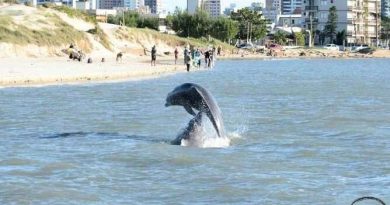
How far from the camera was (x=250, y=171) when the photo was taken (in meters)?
14.5

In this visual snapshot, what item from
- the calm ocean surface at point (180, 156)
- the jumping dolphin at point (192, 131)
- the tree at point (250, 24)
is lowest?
the calm ocean surface at point (180, 156)

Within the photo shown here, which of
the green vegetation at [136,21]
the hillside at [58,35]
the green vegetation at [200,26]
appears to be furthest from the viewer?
the green vegetation at [136,21]

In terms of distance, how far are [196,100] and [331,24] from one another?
573ft

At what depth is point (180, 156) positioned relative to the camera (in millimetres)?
15898

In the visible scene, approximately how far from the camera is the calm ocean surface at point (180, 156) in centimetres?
1249

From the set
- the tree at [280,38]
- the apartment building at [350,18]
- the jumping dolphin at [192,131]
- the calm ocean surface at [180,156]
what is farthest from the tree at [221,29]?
the jumping dolphin at [192,131]

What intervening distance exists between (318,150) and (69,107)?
487 inches

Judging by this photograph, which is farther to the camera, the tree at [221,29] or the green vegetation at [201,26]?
the tree at [221,29]

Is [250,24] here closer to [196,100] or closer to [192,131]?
[192,131]

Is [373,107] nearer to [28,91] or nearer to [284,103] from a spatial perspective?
[284,103]

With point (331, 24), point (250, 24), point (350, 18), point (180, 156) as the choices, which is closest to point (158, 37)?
point (250, 24)

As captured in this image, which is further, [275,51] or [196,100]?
[275,51]

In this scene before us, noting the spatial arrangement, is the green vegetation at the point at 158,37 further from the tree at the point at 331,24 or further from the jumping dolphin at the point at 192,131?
the jumping dolphin at the point at 192,131

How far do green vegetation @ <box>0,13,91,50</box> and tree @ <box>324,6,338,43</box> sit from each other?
4093 inches
